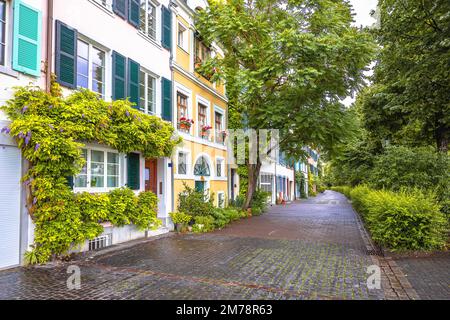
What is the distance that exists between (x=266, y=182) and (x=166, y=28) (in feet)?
55.3

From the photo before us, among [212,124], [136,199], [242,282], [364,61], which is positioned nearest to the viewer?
[242,282]

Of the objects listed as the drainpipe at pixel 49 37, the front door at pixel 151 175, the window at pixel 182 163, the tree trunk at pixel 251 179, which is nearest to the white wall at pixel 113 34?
the drainpipe at pixel 49 37

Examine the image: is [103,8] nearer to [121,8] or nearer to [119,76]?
[121,8]

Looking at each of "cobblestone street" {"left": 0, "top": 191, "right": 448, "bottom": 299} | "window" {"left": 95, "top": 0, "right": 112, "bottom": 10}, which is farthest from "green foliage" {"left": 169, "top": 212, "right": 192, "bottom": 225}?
"window" {"left": 95, "top": 0, "right": 112, "bottom": 10}

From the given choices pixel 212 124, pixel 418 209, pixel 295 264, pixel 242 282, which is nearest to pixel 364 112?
pixel 212 124

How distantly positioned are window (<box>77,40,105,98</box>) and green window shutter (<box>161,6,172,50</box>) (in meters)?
3.35

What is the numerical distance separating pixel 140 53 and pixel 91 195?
17.3 ft

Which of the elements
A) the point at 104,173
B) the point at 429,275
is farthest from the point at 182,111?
the point at 429,275

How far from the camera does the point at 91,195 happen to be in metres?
8.09

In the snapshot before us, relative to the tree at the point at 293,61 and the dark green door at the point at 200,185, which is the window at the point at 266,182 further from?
the dark green door at the point at 200,185

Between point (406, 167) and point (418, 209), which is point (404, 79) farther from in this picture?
point (418, 209)

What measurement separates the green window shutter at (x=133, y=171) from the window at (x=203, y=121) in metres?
4.90

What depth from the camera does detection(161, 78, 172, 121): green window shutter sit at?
11.8m

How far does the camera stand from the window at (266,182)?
25797mm
